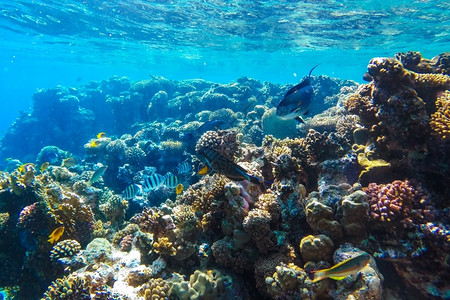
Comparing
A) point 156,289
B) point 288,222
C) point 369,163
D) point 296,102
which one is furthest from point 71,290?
point 369,163

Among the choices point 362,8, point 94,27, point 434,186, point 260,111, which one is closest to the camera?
point 434,186

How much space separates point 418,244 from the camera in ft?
9.62

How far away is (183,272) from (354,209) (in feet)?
9.90

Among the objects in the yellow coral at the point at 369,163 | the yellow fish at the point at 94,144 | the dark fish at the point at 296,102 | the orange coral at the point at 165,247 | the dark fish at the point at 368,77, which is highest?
the dark fish at the point at 368,77

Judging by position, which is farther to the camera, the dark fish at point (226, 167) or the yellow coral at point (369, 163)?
the yellow coral at point (369, 163)

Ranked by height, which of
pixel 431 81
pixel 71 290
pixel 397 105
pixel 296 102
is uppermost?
pixel 431 81

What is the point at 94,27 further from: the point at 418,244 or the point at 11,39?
the point at 418,244

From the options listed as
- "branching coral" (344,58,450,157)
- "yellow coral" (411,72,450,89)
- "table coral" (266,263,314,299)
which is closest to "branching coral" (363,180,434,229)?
"branching coral" (344,58,450,157)

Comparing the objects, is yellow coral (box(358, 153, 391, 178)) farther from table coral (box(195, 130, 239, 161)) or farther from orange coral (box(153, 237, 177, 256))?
orange coral (box(153, 237, 177, 256))

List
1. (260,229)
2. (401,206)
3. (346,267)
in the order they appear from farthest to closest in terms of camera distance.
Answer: (260,229), (401,206), (346,267)

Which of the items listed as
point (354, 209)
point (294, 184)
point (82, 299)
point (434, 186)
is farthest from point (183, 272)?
point (434, 186)

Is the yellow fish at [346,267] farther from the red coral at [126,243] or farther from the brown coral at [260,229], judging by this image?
the red coral at [126,243]

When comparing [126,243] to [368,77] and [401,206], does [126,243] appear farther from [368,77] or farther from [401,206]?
[368,77]

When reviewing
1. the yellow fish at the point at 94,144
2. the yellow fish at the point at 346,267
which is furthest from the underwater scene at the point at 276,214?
the yellow fish at the point at 94,144
